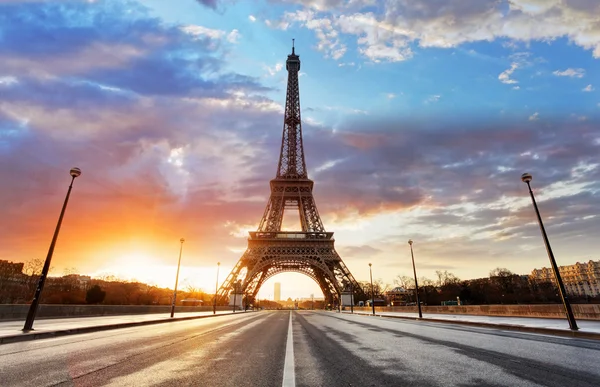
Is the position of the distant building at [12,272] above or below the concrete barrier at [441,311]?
above

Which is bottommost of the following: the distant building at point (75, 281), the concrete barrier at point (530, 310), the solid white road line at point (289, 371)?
the solid white road line at point (289, 371)

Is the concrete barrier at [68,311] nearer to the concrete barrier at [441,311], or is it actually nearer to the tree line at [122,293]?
the concrete barrier at [441,311]

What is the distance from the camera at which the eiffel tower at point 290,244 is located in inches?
2191

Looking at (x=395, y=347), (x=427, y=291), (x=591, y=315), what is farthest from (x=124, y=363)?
(x=427, y=291)

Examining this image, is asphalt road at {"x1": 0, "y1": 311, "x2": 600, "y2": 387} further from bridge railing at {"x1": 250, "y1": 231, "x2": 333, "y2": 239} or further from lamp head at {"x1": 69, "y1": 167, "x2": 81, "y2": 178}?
bridge railing at {"x1": 250, "y1": 231, "x2": 333, "y2": 239}

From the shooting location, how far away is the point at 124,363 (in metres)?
5.91

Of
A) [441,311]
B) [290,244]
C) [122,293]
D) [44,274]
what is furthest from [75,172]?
[122,293]

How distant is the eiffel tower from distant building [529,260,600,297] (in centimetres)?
12883

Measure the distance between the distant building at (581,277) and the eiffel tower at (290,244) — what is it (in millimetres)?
128831

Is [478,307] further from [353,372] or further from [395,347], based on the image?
[353,372]

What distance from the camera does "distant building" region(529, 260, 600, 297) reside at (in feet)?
473

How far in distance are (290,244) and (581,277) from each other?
562 feet

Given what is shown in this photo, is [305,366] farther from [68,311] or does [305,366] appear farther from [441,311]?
[441,311]

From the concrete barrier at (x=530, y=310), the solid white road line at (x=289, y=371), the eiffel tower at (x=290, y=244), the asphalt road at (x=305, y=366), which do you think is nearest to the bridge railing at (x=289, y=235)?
the eiffel tower at (x=290, y=244)
